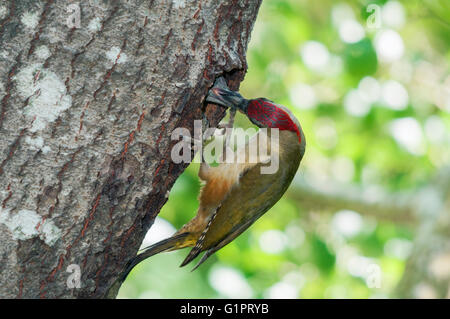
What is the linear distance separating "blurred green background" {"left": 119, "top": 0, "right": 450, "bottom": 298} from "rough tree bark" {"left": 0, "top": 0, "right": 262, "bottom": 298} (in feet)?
9.03

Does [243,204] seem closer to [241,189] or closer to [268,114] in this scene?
[241,189]

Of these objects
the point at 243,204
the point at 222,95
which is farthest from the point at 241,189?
the point at 222,95

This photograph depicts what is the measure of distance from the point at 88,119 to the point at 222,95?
68 centimetres

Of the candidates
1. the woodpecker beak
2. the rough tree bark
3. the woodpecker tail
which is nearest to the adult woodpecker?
the woodpecker tail

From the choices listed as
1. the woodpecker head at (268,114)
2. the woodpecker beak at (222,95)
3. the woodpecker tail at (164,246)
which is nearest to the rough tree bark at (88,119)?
the woodpecker beak at (222,95)

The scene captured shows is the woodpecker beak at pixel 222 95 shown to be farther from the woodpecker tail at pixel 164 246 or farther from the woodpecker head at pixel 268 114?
the woodpecker tail at pixel 164 246

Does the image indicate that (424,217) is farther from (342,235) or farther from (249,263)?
(249,263)

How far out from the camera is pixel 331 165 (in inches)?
260

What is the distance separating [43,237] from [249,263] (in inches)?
151

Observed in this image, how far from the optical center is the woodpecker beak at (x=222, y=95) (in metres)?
2.37

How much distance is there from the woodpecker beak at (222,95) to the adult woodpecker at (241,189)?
12.0 inches

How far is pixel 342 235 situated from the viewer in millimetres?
6105

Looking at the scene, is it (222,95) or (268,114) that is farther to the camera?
(268,114)
